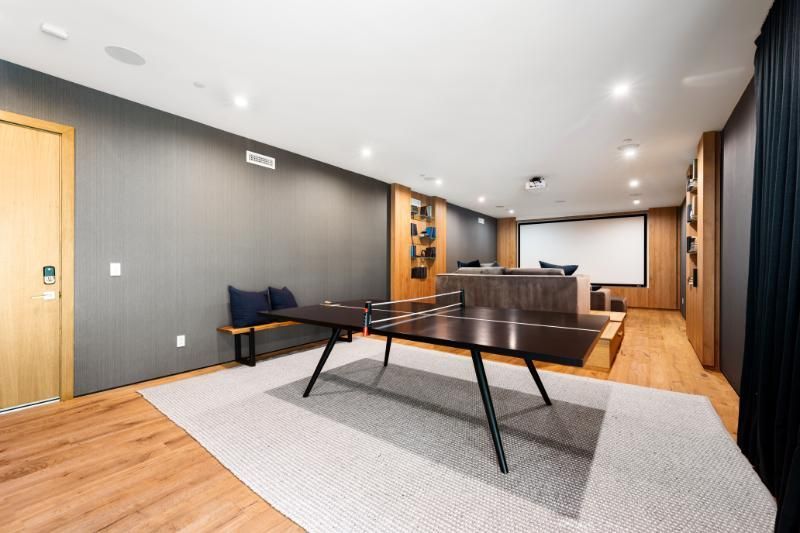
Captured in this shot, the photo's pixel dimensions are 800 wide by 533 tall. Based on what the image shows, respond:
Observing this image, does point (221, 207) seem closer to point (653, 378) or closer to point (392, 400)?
point (392, 400)

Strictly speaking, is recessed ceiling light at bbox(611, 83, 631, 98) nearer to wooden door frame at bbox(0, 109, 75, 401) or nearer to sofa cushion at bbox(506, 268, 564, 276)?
sofa cushion at bbox(506, 268, 564, 276)

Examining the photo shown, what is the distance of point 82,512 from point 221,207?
118 inches

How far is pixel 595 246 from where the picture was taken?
31.6 feet

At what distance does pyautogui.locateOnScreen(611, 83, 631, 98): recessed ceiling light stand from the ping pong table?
1950mm

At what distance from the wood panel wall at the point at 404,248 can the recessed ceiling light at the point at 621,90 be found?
3.79 meters

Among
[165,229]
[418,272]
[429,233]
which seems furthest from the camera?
[429,233]

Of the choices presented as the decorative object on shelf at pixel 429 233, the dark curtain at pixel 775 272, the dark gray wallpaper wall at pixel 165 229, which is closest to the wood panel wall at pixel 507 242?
the decorative object on shelf at pixel 429 233

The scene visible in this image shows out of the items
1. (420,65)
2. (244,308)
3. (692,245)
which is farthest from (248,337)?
(692,245)

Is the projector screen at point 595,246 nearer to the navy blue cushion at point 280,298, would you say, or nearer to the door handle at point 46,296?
the navy blue cushion at point 280,298

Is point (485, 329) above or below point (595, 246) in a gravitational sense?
below

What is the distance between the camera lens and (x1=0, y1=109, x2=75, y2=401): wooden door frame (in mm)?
2818

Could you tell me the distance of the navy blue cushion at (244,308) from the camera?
12.5ft

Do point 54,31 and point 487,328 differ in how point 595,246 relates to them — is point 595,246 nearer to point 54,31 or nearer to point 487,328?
point 487,328

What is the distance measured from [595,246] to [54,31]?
10.7 metres
